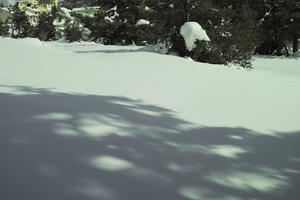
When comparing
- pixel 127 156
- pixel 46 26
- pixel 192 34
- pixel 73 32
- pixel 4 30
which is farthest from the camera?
pixel 4 30

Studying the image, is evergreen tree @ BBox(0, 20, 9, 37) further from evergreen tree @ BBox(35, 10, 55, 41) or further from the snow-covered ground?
the snow-covered ground

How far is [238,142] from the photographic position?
11.4 feet

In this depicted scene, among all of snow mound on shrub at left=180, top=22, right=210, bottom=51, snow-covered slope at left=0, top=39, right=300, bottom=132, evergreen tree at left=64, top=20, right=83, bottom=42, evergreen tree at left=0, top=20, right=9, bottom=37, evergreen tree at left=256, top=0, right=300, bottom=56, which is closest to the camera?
snow-covered slope at left=0, top=39, right=300, bottom=132

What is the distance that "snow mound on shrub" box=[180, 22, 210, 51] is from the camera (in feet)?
36.0

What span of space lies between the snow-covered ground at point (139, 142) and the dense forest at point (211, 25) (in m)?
6.86

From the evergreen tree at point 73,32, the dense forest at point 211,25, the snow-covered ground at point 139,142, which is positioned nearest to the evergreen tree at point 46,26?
the evergreen tree at point 73,32

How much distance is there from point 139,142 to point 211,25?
32.4 ft

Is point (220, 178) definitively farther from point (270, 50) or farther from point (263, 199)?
point (270, 50)

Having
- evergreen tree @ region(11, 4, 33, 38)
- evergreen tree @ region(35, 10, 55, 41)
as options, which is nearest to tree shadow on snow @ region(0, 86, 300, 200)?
evergreen tree @ region(35, 10, 55, 41)

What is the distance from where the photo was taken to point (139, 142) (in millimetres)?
3082

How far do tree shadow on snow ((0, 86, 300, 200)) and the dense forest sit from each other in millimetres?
8243

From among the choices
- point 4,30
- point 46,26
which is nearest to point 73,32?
point 46,26

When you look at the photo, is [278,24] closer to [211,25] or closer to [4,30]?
[211,25]

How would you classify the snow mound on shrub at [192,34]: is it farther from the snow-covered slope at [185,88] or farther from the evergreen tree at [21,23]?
the evergreen tree at [21,23]
